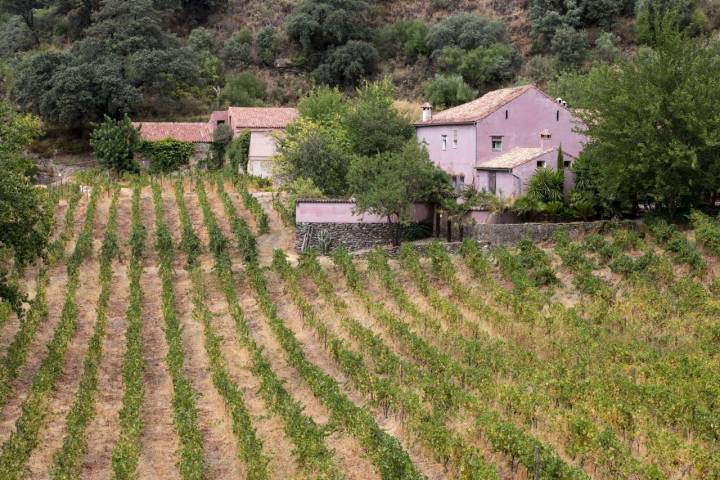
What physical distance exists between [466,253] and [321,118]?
17.6m

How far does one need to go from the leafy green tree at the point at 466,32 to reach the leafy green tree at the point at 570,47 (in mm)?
4535

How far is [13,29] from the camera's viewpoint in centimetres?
7325

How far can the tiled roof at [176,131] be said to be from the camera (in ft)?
175

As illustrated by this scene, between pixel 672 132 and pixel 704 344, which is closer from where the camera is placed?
pixel 704 344

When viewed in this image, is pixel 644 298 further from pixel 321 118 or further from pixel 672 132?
pixel 321 118

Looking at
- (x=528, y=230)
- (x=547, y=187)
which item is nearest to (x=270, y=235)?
(x=528, y=230)

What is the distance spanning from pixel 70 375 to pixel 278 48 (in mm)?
54230

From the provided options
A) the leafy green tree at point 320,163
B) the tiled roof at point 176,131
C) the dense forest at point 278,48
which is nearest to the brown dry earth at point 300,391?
the leafy green tree at point 320,163

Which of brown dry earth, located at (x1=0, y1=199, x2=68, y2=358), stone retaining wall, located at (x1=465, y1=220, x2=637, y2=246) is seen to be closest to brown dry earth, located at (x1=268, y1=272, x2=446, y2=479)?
brown dry earth, located at (x1=0, y1=199, x2=68, y2=358)

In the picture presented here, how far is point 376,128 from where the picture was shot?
133 ft

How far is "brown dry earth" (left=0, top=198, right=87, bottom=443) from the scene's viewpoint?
61.5ft

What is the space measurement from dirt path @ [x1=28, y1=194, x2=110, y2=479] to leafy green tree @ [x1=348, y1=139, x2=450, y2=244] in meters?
9.88

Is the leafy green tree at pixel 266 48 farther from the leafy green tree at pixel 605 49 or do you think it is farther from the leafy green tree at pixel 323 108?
the leafy green tree at pixel 323 108

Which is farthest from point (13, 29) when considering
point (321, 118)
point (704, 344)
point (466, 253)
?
point (704, 344)
